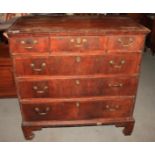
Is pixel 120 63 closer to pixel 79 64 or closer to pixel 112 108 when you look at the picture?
pixel 79 64

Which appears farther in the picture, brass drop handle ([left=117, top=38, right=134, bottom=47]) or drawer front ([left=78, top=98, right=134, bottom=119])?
drawer front ([left=78, top=98, right=134, bottom=119])

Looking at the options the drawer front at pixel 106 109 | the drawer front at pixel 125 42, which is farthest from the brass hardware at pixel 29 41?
the drawer front at pixel 106 109

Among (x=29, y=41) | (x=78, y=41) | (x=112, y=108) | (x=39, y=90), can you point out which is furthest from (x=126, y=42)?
(x=39, y=90)

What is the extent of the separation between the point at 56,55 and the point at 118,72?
0.68 m

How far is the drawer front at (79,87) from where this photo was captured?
2115mm

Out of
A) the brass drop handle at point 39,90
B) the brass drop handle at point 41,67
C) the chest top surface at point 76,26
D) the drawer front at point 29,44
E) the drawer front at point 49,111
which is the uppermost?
the chest top surface at point 76,26

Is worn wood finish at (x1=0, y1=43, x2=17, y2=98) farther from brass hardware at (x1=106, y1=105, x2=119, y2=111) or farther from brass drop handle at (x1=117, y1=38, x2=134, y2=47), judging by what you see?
brass drop handle at (x1=117, y1=38, x2=134, y2=47)

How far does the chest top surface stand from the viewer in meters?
1.83

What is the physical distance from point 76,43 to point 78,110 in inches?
32.5

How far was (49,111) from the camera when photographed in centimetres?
230

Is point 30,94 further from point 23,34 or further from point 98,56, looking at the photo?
point 98,56

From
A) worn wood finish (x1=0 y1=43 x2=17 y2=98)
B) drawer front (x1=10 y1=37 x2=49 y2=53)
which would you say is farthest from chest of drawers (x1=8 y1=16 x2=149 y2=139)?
worn wood finish (x1=0 y1=43 x2=17 y2=98)

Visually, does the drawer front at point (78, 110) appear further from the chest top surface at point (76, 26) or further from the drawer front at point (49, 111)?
the chest top surface at point (76, 26)

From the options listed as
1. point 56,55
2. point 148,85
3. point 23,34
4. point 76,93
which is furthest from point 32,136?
point 148,85
